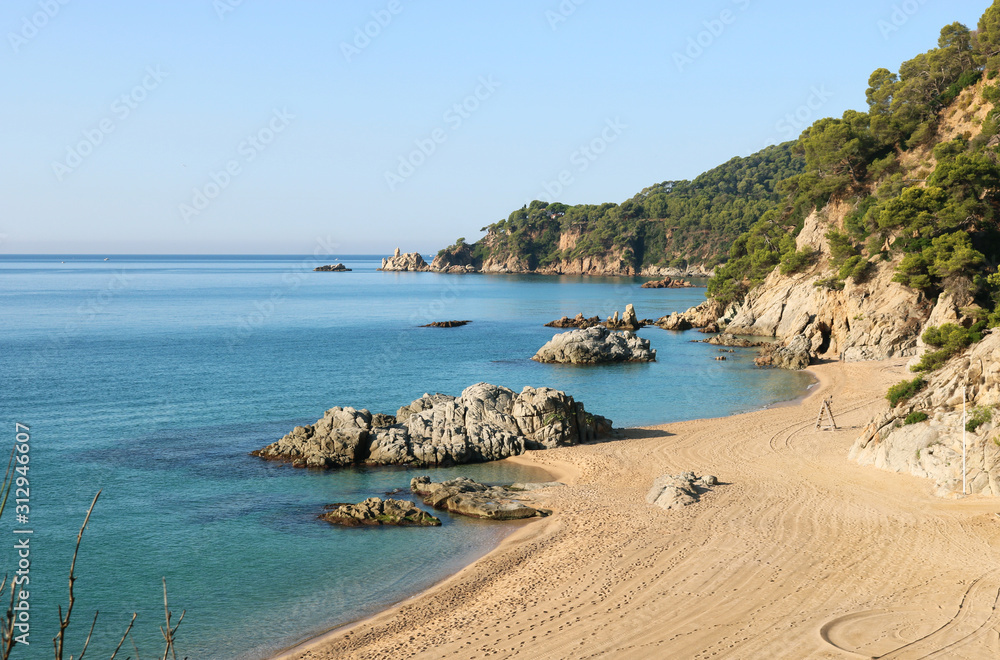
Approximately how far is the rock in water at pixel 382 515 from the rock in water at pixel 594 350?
3653 centimetres

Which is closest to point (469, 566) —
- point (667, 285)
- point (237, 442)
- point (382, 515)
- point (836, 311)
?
point (382, 515)

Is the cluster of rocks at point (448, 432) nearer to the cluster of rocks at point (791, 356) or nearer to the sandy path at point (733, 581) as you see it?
the sandy path at point (733, 581)

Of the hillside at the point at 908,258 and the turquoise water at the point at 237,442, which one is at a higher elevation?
the hillside at the point at 908,258

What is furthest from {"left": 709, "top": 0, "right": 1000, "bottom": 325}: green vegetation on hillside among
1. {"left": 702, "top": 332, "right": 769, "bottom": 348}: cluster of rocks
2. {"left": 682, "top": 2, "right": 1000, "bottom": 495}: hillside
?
{"left": 702, "top": 332, "right": 769, "bottom": 348}: cluster of rocks

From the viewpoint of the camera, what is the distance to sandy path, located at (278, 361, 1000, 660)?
1427 centimetres

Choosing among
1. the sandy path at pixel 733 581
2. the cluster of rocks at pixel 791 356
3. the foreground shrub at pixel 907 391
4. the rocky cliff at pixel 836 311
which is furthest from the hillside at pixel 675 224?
the sandy path at pixel 733 581

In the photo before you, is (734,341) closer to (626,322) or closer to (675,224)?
(626,322)

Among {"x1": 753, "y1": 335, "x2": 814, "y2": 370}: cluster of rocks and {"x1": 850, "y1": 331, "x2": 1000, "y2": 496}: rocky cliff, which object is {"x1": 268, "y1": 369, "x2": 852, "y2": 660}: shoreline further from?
{"x1": 753, "y1": 335, "x2": 814, "y2": 370}: cluster of rocks

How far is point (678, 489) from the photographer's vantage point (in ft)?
76.2

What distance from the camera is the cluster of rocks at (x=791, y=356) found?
53.2 meters

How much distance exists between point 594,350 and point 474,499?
3669 cm

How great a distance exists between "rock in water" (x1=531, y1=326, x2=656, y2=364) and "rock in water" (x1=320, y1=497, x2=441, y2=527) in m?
36.5

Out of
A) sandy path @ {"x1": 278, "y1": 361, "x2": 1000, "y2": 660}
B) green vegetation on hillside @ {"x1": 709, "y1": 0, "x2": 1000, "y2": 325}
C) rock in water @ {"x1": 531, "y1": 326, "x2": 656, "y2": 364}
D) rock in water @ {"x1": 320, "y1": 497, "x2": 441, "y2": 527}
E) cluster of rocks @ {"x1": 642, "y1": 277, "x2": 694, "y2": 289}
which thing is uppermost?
green vegetation on hillside @ {"x1": 709, "y1": 0, "x2": 1000, "y2": 325}

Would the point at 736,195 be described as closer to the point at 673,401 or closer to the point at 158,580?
the point at 673,401
